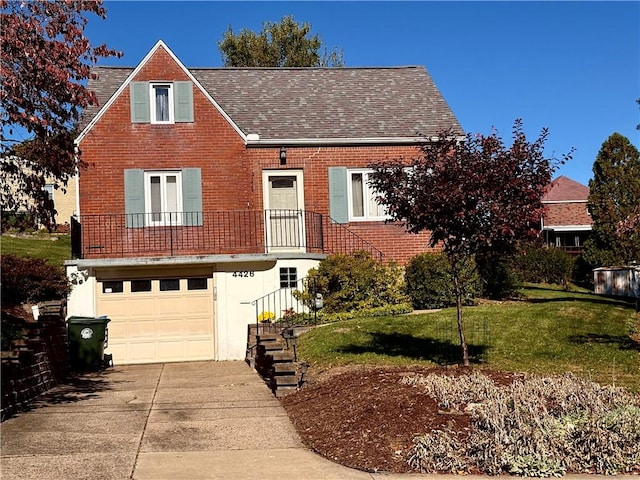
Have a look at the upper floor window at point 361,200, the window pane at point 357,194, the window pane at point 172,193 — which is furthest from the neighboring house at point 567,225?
the window pane at point 172,193

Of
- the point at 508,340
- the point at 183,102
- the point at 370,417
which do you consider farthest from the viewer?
the point at 183,102

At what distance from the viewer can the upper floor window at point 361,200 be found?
65.7ft

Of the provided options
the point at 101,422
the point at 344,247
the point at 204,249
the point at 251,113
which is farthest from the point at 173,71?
the point at 101,422

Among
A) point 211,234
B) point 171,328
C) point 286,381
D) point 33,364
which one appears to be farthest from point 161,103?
point 286,381

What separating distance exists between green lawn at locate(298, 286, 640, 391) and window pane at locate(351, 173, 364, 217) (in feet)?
15.9

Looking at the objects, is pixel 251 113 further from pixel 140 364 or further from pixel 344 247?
pixel 140 364

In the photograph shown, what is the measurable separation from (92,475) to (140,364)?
11.1 meters

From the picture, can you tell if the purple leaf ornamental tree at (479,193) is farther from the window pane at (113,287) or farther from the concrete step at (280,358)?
the window pane at (113,287)

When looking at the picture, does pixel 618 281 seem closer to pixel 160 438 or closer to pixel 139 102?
pixel 139 102

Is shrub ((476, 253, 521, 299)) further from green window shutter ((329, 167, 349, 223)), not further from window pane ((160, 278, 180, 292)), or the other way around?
window pane ((160, 278, 180, 292))

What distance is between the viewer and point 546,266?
30.1 metres

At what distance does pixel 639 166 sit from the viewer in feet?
92.0

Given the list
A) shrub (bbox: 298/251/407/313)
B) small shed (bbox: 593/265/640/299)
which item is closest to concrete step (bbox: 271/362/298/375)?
shrub (bbox: 298/251/407/313)

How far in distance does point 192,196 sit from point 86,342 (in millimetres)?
4847
